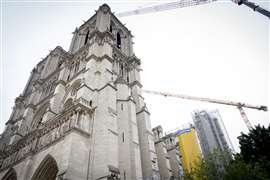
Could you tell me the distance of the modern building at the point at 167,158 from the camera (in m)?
20.0

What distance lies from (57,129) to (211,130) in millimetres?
54022

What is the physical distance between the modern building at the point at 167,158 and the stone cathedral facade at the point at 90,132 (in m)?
3.33

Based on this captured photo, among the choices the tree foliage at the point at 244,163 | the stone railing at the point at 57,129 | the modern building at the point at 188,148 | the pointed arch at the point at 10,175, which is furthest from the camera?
the modern building at the point at 188,148

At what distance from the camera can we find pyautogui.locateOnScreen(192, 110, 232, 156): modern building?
55.2m

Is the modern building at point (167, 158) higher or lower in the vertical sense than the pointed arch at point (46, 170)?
higher

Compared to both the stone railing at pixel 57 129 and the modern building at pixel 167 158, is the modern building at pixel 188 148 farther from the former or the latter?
the stone railing at pixel 57 129

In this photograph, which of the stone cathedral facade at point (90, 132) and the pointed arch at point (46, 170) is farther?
the pointed arch at point (46, 170)

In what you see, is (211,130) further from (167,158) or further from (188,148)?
(167,158)

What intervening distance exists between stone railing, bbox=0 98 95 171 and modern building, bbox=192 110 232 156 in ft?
152

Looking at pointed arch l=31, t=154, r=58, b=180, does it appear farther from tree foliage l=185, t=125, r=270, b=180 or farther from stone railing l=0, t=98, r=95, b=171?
tree foliage l=185, t=125, r=270, b=180

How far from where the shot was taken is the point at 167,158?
21750mm

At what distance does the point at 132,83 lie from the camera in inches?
994

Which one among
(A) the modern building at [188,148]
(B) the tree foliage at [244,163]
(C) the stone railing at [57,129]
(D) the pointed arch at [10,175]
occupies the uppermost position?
(A) the modern building at [188,148]

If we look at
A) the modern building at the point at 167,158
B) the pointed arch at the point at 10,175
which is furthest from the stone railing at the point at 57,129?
the modern building at the point at 167,158
